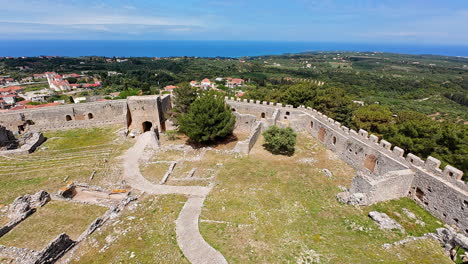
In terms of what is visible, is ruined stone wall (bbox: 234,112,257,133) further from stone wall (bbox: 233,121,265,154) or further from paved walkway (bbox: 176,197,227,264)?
paved walkway (bbox: 176,197,227,264)

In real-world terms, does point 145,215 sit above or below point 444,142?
below

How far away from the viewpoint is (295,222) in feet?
38.1

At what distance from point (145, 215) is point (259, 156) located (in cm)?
1071

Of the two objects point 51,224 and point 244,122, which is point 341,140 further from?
point 51,224

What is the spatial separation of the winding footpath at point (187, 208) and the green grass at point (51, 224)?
350cm

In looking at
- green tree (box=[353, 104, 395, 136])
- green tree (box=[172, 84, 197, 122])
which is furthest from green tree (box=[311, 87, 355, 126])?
green tree (box=[172, 84, 197, 122])

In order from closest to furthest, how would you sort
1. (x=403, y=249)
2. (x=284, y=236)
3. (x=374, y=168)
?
1. (x=403, y=249)
2. (x=284, y=236)
3. (x=374, y=168)

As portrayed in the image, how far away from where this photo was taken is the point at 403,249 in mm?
9633

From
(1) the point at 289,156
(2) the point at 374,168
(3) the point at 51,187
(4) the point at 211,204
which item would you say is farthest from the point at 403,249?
(3) the point at 51,187

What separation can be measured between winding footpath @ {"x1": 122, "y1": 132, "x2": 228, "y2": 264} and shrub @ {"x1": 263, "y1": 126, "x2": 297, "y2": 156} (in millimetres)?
7702

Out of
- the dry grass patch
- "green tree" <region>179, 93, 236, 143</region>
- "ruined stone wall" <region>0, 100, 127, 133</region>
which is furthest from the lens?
"ruined stone wall" <region>0, 100, 127, 133</region>

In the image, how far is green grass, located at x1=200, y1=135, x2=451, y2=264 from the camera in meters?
9.38

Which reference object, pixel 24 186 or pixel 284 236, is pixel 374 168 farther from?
pixel 24 186

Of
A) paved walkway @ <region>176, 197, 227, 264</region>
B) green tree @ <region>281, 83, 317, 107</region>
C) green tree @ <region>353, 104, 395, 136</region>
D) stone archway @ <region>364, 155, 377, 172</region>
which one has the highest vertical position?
green tree @ <region>281, 83, 317, 107</region>
